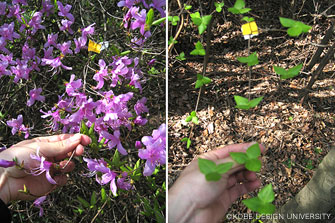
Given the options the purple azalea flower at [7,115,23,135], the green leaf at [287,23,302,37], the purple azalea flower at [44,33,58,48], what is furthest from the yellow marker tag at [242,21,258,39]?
the purple azalea flower at [7,115,23,135]

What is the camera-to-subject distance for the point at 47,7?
1.98 meters

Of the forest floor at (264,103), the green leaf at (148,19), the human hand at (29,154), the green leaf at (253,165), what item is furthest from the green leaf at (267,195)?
the forest floor at (264,103)

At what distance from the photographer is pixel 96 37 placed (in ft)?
7.20

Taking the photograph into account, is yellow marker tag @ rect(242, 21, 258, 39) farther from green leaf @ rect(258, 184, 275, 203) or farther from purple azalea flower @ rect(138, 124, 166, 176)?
green leaf @ rect(258, 184, 275, 203)

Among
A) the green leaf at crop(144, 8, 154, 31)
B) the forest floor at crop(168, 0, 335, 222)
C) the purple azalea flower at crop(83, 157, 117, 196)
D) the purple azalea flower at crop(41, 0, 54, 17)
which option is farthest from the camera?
the forest floor at crop(168, 0, 335, 222)

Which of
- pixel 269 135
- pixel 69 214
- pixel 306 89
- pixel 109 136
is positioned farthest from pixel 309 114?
pixel 69 214

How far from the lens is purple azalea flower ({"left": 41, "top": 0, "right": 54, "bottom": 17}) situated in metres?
1.98

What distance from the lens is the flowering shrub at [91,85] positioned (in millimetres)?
1450

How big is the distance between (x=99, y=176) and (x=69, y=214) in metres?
0.79

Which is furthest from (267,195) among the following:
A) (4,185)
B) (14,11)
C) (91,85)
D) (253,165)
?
A: (14,11)

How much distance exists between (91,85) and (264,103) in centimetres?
126

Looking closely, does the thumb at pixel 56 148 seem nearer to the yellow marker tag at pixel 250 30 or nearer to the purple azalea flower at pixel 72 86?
the purple azalea flower at pixel 72 86

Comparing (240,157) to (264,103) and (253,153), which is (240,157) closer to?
(253,153)

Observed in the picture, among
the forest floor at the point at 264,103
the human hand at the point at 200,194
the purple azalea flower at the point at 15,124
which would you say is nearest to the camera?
the human hand at the point at 200,194
